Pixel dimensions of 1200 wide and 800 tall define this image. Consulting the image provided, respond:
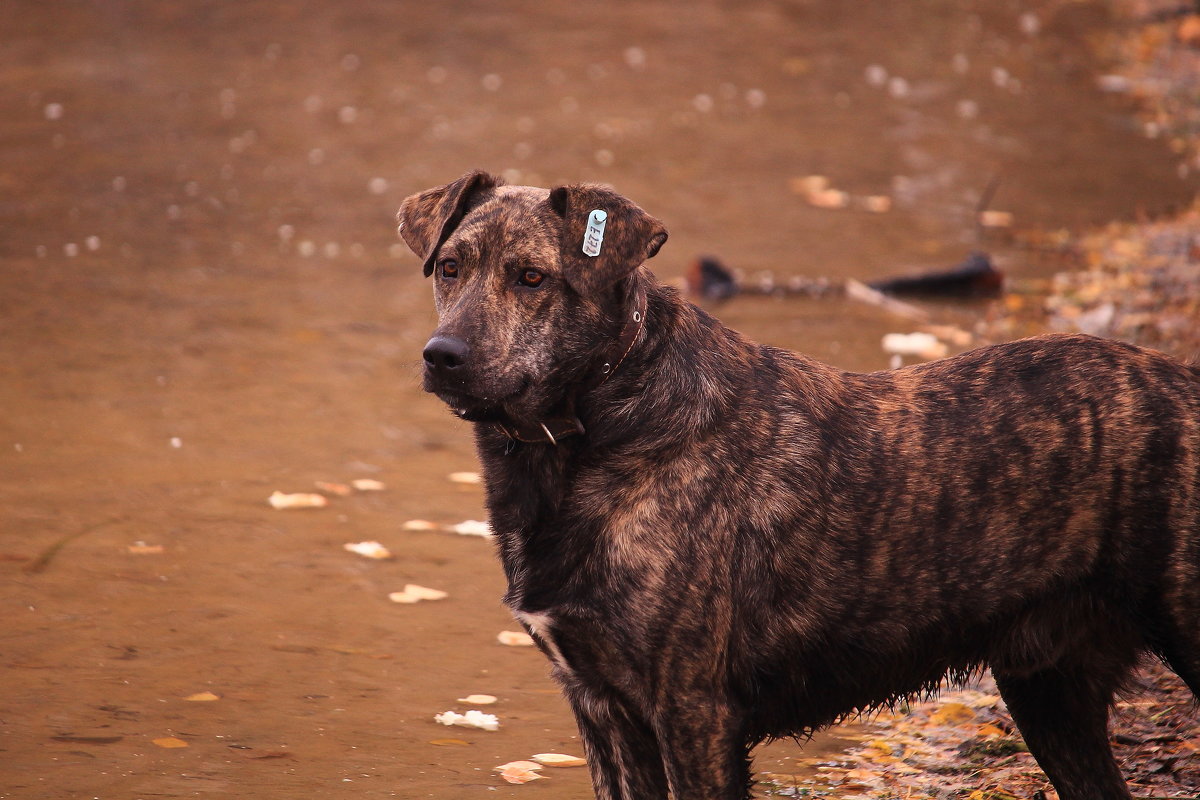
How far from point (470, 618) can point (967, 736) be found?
7.45 ft

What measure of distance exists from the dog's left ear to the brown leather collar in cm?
16

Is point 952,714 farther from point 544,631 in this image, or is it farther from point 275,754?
point 275,754

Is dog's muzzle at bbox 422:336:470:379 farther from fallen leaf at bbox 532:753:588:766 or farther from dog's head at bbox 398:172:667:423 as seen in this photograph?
fallen leaf at bbox 532:753:588:766

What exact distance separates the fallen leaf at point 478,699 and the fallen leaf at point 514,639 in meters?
0.51

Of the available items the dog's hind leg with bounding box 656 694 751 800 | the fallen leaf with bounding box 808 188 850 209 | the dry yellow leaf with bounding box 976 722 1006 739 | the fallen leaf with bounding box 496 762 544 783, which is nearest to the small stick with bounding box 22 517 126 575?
the fallen leaf with bounding box 496 762 544 783

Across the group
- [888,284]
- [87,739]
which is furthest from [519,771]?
Result: [888,284]

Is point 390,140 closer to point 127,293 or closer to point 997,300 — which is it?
point 127,293

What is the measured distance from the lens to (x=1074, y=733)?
4.61 metres

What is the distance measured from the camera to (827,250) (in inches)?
468

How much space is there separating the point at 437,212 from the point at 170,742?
7.45ft

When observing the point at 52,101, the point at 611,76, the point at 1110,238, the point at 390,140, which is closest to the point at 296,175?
the point at 390,140

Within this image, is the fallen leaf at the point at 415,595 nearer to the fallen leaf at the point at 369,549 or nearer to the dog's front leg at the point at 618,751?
the fallen leaf at the point at 369,549

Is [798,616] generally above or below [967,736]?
above

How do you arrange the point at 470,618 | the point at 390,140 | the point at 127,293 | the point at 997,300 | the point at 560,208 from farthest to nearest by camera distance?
the point at 390,140, the point at 997,300, the point at 127,293, the point at 470,618, the point at 560,208
